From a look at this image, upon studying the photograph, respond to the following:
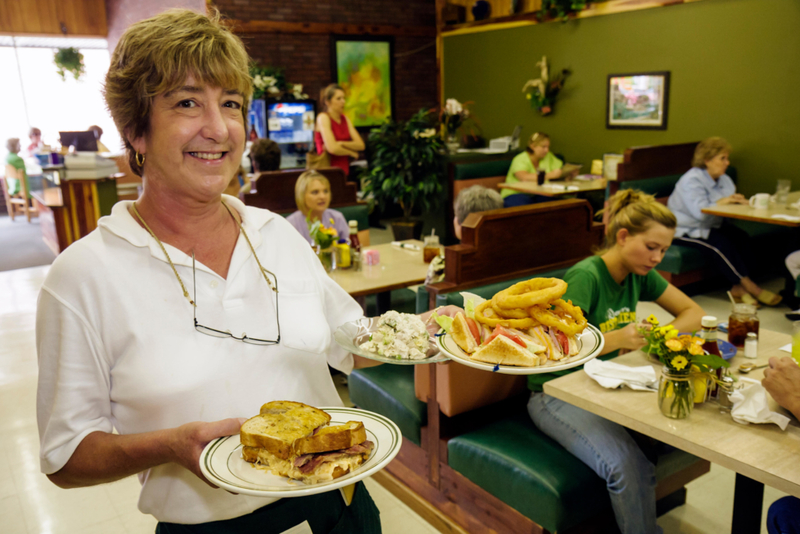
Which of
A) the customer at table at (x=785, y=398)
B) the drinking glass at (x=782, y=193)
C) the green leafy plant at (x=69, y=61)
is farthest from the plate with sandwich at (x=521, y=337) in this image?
the green leafy plant at (x=69, y=61)

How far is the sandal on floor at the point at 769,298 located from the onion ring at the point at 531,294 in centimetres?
478

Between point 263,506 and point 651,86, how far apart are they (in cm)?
765

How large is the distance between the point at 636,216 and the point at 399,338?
1.51 metres

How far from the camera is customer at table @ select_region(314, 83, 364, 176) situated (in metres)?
6.72

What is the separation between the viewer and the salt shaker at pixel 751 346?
2.22 m

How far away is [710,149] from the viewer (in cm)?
552

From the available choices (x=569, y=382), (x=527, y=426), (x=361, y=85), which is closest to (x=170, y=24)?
(x=569, y=382)

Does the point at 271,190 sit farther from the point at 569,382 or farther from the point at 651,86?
the point at 651,86

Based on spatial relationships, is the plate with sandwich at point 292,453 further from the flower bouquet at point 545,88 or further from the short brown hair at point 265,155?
the flower bouquet at point 545,88

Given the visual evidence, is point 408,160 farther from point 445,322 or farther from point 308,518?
point 308,518

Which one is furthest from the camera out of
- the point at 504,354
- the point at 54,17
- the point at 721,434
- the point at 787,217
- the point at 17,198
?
the point at 54,17

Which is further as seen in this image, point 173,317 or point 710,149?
point 710,149

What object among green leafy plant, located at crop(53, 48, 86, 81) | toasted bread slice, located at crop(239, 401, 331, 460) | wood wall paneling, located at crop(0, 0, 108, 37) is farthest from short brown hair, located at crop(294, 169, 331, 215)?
wood wall paneling, located at crop(0, 0, 108, 37)

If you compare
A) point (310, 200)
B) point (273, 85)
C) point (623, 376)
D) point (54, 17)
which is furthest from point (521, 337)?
point (54, 17)
